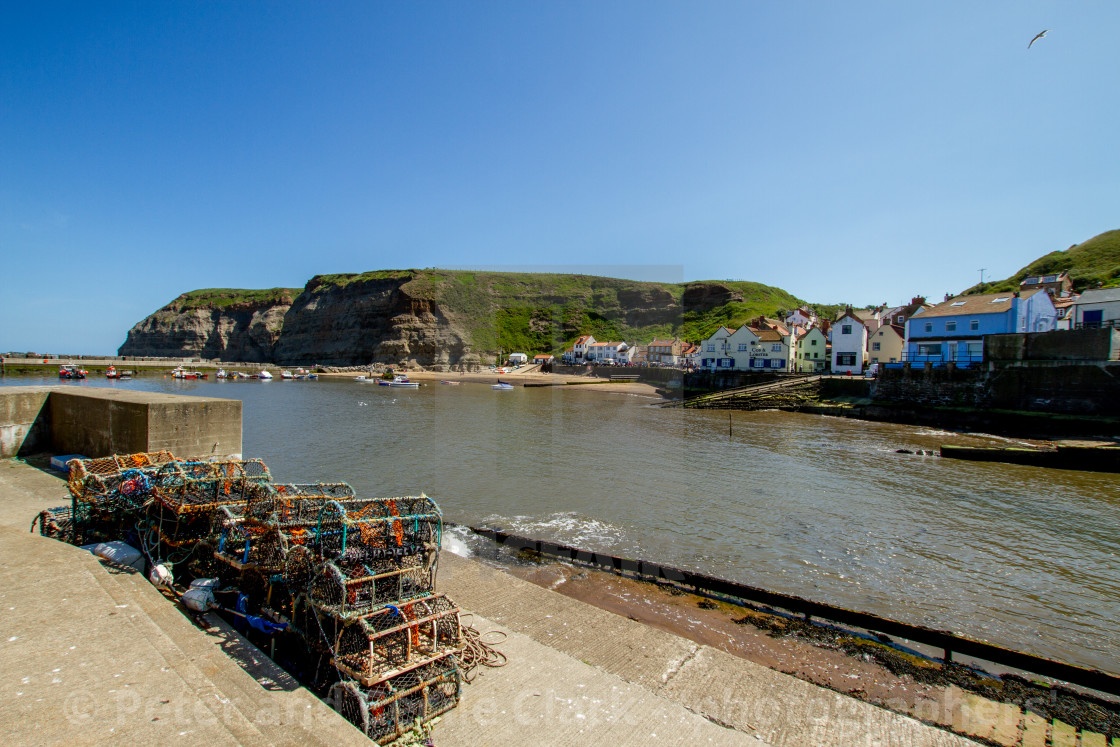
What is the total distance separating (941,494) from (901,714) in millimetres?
16443

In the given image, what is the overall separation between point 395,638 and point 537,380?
3093 inches

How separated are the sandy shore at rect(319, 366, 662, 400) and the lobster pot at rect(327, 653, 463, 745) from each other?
Result: 56568 mm

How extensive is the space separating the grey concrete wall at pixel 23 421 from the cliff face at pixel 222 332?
141m

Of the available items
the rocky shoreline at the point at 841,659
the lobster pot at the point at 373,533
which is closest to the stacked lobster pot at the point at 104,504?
the lobster pot at the point at 373,533

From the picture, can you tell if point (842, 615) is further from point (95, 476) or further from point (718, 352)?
point (718, 352)

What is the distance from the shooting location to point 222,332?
145 m

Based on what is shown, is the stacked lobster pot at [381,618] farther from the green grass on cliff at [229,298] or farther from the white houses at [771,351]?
the green grass on cliff at [229,298]

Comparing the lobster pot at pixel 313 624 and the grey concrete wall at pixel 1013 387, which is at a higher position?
the grey concrete wall at pixel 1013 387

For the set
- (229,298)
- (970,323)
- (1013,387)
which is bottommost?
(1013,387)

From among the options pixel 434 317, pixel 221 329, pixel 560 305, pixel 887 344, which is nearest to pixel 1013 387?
pixel 887 344

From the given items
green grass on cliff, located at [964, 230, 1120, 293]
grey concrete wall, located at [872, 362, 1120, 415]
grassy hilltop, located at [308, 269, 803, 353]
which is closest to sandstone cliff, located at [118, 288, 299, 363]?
grassy hilltop, located at [308, 269, 803, 353]

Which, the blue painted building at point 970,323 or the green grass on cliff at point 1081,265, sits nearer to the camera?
the blue painted building at point 970,323

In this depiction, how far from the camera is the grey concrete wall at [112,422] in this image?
394 inches

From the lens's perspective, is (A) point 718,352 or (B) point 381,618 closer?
(B) point 381,618
